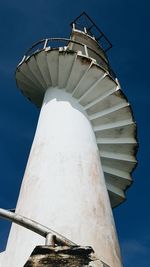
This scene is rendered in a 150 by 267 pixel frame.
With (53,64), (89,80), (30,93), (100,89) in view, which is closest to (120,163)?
(100,89)

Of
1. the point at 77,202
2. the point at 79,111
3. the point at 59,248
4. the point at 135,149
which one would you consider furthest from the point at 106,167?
the point at 59,248

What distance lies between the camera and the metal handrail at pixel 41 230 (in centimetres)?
420

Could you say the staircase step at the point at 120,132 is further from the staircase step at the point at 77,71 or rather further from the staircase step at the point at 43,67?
the staircase step at the point at 43,67

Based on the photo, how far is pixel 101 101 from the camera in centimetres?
1127

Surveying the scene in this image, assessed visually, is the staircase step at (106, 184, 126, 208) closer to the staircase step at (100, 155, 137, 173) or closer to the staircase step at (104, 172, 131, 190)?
the staircase step at (104, 172, 131, 190)

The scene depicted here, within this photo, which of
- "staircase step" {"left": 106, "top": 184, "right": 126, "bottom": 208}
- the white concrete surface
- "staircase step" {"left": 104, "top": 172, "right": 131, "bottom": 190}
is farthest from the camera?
"staircase step" {"left": 106, "top": 184, "right": 126, "bottom": 208}

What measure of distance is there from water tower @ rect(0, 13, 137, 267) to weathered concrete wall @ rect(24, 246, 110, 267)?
9.84 ft

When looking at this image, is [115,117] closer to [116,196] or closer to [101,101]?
[101,101]

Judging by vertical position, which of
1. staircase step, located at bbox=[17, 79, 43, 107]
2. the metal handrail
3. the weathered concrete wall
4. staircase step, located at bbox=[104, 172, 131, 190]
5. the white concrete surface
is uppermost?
staircase step, located at bbox=[17, 79, 43, 107]

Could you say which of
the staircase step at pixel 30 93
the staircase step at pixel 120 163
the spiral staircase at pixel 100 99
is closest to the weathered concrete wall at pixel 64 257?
the spiral staircase at pixel 100 99

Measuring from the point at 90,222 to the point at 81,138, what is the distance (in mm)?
2619

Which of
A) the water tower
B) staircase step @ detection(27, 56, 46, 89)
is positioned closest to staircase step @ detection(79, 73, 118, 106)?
the water tower

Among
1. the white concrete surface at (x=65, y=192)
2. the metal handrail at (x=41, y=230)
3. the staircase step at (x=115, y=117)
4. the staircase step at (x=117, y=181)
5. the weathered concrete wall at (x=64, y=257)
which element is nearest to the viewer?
the weathered concrete wall at (x=64, y=257)

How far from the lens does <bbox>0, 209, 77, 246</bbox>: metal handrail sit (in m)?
4.20
